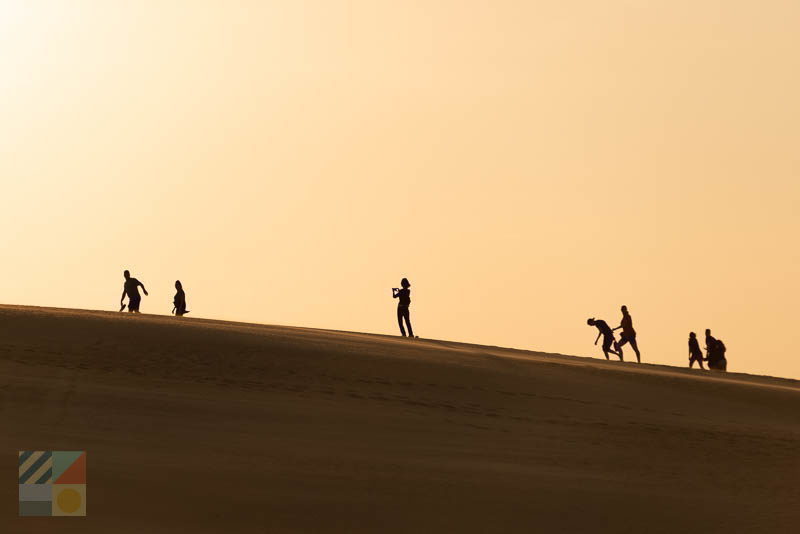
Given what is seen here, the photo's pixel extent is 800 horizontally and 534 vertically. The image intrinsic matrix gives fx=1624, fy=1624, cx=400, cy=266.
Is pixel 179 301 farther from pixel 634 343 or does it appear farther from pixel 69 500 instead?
pixel 69 500

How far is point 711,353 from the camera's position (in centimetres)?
3722

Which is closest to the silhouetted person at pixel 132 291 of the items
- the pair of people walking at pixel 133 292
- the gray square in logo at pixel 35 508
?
the pair of people walking at pixel 133 292

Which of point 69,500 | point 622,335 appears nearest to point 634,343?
point 622,335

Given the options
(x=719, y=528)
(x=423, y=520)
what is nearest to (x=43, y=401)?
(x=423, y=520)

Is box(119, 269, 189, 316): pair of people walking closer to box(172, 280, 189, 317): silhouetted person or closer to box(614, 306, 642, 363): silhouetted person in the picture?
box(172, 280, 189, 317): silhouetted person

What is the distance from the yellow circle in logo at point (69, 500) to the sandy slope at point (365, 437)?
296 millimetres

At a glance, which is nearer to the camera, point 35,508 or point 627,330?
point 35,508

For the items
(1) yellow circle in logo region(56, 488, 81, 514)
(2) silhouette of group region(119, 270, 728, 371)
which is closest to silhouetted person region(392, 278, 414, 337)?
(2) silhouette of group region(119, 270, 728, 371)

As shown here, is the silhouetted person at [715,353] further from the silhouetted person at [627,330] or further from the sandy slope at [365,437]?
the sandy slope at [365,437]

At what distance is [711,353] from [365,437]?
62.3ft

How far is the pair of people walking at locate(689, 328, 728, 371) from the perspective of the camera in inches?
1462

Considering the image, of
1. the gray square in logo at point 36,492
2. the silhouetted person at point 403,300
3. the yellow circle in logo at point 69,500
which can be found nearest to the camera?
the gray square in logo at point 36,492

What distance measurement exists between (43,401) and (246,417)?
8.25 ft

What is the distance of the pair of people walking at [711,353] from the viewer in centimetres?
3712
